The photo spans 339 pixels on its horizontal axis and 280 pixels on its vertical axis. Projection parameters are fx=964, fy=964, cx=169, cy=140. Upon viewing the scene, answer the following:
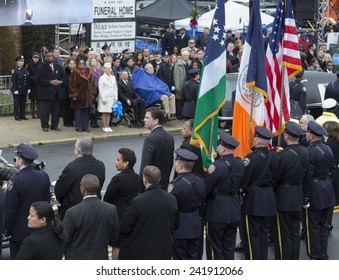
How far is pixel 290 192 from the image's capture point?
471 inches

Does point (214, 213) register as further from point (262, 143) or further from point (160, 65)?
point (160, 65)

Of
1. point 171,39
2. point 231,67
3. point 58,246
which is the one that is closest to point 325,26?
point 171,39

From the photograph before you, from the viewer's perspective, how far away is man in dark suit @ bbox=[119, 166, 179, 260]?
976 centimetres

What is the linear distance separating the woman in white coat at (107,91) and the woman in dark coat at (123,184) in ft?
33.8

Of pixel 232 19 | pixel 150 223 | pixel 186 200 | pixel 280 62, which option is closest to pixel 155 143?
pixel 186 200

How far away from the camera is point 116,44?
25.4 metres

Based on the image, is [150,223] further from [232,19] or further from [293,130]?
[232,19]

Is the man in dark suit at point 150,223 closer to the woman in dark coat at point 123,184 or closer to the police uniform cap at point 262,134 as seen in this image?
the woman in dark coat at point 123,184

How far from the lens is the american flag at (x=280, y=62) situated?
1363cm

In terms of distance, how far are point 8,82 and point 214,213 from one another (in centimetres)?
1208

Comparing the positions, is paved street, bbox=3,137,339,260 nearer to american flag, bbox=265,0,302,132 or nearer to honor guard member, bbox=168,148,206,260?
american flag, bbox=265,0,302,132

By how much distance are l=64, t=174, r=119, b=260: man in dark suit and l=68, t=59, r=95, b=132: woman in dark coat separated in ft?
36.9

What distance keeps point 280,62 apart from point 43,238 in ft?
20.3

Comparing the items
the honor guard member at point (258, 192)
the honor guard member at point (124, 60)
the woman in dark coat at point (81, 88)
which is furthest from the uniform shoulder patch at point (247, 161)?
the honor guard member at point (124, 60)
